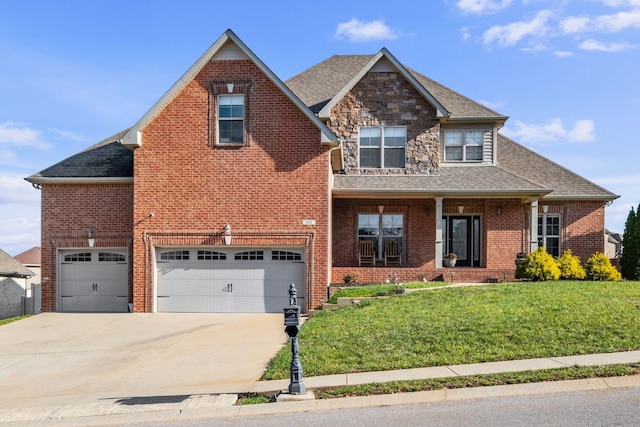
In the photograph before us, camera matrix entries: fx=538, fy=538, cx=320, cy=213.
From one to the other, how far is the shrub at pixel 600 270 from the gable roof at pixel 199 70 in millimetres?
10235

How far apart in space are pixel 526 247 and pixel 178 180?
13.4 metres

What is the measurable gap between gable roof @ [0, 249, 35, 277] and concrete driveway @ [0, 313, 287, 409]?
11.9 metres

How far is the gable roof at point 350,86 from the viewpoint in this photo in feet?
68.8

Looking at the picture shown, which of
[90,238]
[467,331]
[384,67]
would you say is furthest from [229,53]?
[467,331]

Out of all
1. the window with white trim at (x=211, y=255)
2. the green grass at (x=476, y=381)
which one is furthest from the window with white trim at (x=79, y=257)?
the green grass at (x=476, y=381)

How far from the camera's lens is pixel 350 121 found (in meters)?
21.3

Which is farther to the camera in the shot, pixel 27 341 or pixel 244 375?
pixel 27 341

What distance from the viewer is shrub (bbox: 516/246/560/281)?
59.0 feet

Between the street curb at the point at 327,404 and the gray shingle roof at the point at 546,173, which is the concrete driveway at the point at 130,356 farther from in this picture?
the gray shingle roof at the point at 546,173

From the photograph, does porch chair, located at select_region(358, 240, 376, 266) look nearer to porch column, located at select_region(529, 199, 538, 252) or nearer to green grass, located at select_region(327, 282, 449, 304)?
green grass, located at select_region(327, 282, 449, 304)

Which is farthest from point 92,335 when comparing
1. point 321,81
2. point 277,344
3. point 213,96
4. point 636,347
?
point 321,81

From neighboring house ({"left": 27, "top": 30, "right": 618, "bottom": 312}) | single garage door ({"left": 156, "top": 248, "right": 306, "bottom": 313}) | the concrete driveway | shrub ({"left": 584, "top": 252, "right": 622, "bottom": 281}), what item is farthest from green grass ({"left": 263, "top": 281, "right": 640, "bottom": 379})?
shrub ({"left": 584, "top": 252, "right": 622, "bottom": 281})

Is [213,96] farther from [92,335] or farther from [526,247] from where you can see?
[526,247]

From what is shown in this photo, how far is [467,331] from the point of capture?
10.0 metres
